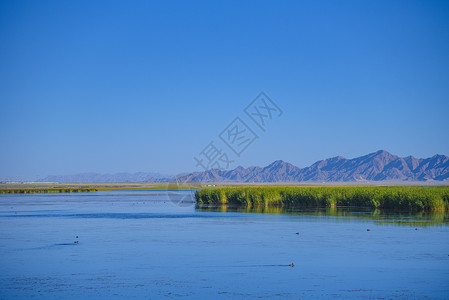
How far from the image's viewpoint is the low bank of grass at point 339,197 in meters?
40.8

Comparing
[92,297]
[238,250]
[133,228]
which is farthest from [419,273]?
[133,228]

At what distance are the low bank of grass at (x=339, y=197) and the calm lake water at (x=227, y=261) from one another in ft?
32.4

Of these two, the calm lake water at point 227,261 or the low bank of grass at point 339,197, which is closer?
the calm lake water at point 227,261

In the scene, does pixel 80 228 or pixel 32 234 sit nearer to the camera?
pixel 32 234

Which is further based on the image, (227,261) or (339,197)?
(339,197)

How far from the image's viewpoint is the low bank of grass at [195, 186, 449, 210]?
40844 mm

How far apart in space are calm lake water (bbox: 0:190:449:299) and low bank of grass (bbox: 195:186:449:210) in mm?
9889

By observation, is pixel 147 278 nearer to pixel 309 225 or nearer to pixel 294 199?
pixel 309 225

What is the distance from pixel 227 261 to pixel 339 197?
96.7 feet

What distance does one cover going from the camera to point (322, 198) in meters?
47.0

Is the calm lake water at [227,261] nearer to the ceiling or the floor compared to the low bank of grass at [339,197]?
nearer to the floor

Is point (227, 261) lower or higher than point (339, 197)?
lower

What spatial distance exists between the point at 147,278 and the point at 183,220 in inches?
771

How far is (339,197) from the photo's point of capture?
46.7 m
